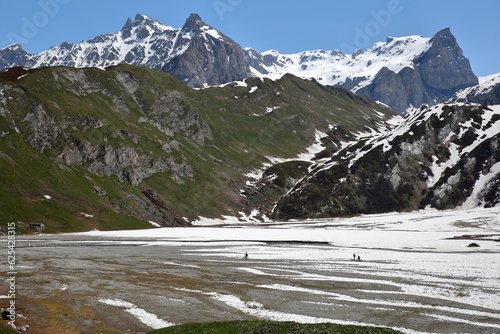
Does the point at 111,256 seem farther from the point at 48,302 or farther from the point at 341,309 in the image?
the point at 341,309

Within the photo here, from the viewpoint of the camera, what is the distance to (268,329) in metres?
20.7

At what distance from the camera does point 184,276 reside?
52.6 metres

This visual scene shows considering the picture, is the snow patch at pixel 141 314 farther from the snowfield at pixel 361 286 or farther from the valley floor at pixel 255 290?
the snowfield at pixel 361 286

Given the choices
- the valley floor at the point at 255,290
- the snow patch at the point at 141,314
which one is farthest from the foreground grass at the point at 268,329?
the valley floor at the point at 255,290

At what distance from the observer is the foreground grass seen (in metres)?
19.6

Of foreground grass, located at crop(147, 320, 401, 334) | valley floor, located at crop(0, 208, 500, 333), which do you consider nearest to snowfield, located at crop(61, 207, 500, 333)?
valley floor, located at crop(0, 208, 500, 333)

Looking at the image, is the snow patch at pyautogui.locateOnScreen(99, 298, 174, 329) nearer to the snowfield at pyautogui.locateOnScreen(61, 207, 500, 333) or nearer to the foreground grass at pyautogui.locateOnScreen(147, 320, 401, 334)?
the snowfield at pyautogui.locateOnScreen(61, 207, 500, 333)

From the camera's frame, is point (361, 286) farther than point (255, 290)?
Yes

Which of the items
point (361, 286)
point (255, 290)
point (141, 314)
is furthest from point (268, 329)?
point (361, 286)

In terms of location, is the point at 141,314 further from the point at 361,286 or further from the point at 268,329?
the point at 361,286

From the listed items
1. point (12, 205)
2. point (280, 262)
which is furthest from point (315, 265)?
point (12, 205)

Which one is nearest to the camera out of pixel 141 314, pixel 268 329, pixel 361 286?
pixel 268 329

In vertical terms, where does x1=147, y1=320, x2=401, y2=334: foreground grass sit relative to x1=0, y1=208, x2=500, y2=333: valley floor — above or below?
above

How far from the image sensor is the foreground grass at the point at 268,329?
64.3ft
